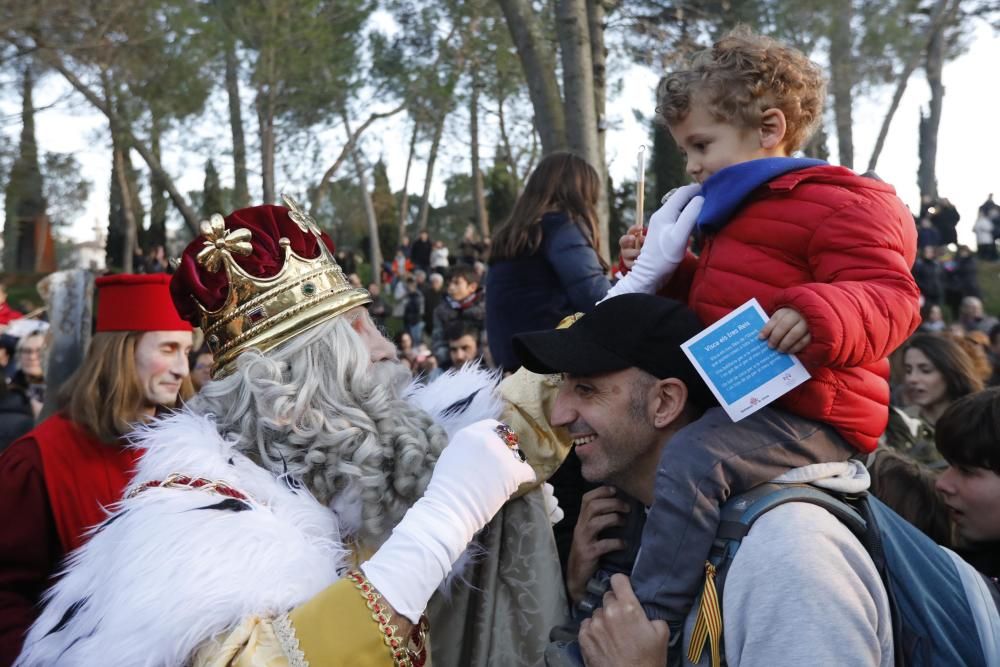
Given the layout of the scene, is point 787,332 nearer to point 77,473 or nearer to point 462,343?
point 77,473

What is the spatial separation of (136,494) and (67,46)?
1413 cm

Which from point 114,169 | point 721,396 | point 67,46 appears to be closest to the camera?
point 721,396

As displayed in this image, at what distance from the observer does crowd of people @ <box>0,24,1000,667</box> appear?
1779 millimetres

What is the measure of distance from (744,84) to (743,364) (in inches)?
31.4

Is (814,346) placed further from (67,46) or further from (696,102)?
(67,46)

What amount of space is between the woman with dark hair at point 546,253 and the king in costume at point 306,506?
146cm

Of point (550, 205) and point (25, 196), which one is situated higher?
point (25, 196)

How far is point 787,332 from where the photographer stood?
1779mm

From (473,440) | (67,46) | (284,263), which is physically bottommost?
(473,440)

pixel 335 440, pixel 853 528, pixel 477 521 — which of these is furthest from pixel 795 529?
pixel 335 440

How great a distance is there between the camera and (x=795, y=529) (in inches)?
67.3

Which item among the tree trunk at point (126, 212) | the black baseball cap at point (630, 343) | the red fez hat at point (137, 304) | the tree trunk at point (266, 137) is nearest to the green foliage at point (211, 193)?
the tree trunk at point (126, 212)

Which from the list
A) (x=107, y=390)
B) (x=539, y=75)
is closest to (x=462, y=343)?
(x=539, y=75)

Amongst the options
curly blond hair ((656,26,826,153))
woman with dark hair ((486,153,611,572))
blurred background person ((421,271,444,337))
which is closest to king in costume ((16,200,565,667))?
curly blond hair ((656,26,826,153))
